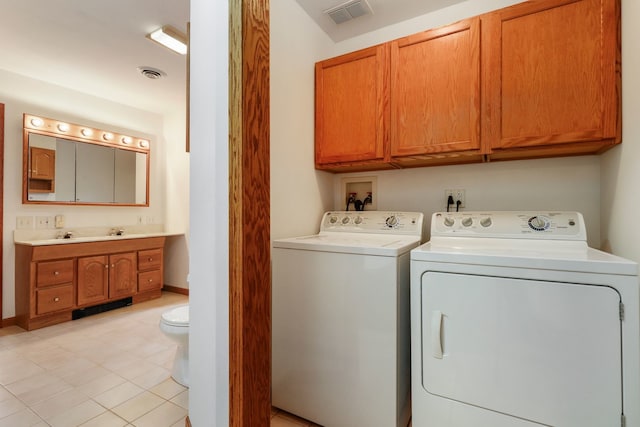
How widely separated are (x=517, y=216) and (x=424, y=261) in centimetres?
72

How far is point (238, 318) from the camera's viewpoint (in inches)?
42.8

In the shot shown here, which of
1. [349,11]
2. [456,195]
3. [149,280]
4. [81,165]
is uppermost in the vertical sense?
[349,11]

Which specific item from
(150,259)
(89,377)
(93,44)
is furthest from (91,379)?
(93,44)

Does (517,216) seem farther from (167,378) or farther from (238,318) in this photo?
(167,378)

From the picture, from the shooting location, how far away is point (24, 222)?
113 inches

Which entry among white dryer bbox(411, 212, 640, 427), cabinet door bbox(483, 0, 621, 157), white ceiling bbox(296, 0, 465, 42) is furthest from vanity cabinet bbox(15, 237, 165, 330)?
cabinet door bbox(483, 0, 621, 157)

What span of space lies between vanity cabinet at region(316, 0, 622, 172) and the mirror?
318cm

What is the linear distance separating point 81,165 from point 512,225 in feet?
14.0

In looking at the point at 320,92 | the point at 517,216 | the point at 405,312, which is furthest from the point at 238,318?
the point at 320,92

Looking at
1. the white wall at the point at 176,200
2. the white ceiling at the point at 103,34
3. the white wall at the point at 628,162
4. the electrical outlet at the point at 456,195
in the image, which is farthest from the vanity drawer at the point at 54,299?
the white wall at the point at 628,162

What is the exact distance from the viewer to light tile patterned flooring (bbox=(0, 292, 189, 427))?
1.58m

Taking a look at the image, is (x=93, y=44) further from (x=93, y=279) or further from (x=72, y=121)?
(x=93, y=279)

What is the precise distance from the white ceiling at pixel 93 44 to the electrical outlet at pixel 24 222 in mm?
1461

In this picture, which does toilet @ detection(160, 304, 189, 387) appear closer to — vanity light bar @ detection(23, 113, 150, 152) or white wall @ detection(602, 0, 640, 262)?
white wall @ detection(602, 0, 640, 262)
